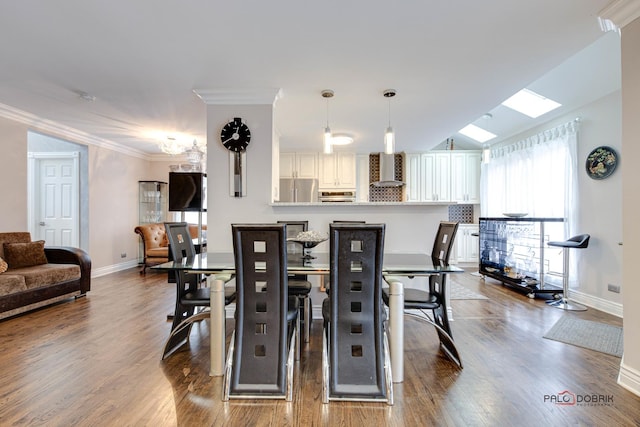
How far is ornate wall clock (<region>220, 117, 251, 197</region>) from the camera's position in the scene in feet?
10.7

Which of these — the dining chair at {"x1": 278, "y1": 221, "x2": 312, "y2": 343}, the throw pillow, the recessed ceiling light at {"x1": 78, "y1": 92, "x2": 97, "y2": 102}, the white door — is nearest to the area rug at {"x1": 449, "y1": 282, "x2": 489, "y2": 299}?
the dining chair at {"x1": 278, "y1": 221, "x2": 312, "y2": 343}

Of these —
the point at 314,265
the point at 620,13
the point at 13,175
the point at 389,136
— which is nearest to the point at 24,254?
the point at 13,175

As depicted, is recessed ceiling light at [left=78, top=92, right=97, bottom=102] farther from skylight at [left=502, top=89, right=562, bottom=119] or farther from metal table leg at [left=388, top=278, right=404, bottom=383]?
skylight at [left=502, top=89, right=562, bottom=119]

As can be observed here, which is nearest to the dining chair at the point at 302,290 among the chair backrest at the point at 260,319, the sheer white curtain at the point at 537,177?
the chair backrest at the point at 260,319

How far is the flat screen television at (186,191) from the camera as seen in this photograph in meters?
3.94

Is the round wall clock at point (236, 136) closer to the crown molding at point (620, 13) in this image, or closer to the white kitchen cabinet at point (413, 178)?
the crown molding at point (620, 13)

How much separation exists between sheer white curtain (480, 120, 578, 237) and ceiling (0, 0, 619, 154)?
0.54 meters

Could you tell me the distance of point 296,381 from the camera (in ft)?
6.51

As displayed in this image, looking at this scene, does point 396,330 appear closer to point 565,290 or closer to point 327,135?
point 327,135

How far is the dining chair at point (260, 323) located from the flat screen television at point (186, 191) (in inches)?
96.9

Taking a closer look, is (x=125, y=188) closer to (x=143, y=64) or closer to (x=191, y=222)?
(x=191, y=222)

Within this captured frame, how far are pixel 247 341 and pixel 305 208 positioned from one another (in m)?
1.73

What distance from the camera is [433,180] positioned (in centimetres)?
636

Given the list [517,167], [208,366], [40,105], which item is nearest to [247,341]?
[208,366]
